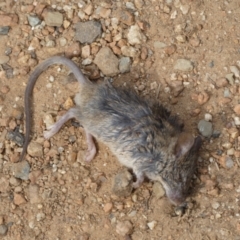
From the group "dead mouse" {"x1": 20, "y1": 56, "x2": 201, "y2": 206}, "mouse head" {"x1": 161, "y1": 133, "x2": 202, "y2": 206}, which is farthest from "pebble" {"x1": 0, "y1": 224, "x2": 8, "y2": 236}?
"mouse head" {"x1": 161, "y1": 133, "x2": 202, "y2": 206}

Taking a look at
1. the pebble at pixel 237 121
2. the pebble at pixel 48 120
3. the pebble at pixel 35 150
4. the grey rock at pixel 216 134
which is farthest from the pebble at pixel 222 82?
the pebble at pixel 35 150

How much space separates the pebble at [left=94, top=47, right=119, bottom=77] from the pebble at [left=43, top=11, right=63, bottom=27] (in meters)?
0.64

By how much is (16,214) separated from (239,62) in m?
3.10

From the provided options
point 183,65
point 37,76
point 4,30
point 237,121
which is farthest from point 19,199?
point 237,121

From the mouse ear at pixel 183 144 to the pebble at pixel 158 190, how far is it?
0.51m

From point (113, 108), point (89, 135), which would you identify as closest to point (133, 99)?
point (113, 108)

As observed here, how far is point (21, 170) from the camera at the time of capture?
6.33m

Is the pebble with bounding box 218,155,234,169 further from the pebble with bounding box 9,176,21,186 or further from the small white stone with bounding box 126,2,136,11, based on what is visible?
the pebble with bounding box 9,176,21,186

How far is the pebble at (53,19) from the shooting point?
6707 mm

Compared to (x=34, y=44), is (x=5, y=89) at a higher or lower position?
lower

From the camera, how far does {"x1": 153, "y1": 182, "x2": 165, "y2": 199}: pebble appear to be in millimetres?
6152

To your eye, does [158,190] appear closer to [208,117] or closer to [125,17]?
[208,117]

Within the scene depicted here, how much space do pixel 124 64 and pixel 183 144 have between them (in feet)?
4.41

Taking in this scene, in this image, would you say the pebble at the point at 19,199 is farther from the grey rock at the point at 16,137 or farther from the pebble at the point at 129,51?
the pebble at the point at 129,51
